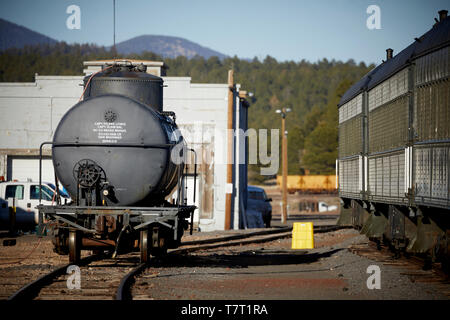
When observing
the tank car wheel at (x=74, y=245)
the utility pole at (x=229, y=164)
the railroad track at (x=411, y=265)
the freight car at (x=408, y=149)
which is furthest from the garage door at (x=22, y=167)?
the tank car wheel at (x=74, y=245)

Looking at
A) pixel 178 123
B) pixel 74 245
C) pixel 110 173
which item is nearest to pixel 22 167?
pixel 178 123

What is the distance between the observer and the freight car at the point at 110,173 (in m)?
12.3

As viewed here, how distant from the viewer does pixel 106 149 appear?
12.4m

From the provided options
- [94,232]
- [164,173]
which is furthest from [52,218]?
[164,173]

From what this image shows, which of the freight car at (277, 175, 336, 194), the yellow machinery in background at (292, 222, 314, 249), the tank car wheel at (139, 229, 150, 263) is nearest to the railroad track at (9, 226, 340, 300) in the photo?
the tank car wheel at (139, 229, 150, 263)

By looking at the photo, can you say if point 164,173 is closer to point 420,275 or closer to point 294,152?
point 420,275

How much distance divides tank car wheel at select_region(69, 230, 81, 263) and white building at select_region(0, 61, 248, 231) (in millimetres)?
18740

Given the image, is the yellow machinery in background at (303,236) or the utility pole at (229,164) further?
the utility pole at (229,164)

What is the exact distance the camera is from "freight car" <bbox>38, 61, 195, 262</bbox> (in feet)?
40.4

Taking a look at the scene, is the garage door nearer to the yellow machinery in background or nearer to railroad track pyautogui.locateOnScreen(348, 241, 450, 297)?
the yellow machinery in background

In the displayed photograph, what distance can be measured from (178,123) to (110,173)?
64.6ft

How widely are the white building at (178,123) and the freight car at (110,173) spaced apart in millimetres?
18722

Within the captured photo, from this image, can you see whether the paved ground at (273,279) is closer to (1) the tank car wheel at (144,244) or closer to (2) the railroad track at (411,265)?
(2) the railroad track at (411,265)

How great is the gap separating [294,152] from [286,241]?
94.1m
